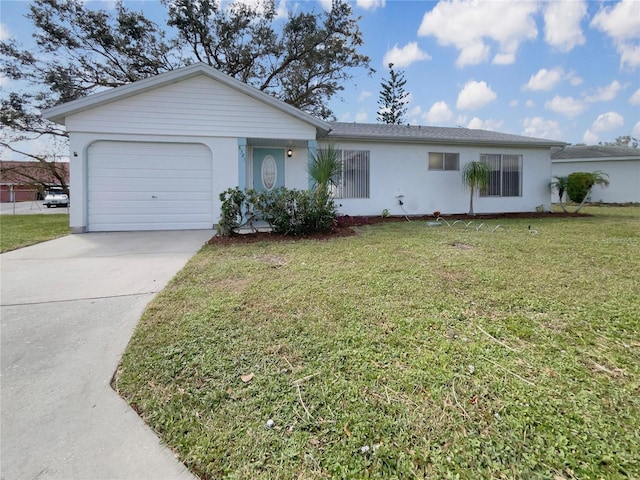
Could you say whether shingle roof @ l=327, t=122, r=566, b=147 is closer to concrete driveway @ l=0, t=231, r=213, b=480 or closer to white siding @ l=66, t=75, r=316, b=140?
white siding @ l=66, t=75, r=316, b=140

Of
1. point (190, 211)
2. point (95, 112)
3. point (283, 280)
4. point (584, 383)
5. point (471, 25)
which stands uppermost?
point (471, 25)

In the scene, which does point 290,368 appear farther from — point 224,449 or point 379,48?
point 379,48

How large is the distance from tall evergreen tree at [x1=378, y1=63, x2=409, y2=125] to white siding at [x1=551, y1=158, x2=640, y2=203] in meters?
12.8

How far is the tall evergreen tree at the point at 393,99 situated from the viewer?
2673 cm

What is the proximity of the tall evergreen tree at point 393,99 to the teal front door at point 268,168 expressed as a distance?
64.8 ft

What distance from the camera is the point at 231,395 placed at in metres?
1.98

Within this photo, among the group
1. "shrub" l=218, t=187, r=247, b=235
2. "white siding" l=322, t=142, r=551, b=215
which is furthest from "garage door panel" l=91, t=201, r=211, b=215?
"white siding" l=322, t=142, r=551, b=215

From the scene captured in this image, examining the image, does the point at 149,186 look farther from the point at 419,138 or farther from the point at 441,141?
the point at 441,141

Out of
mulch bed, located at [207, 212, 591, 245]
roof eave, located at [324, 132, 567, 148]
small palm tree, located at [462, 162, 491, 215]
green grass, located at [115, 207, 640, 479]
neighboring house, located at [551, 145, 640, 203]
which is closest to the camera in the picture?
green grass, located at [115, 207, 640, 479]

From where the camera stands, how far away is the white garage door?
338 inches

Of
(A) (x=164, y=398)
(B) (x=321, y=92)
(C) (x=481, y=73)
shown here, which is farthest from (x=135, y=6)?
(A) (x=164, y=398)

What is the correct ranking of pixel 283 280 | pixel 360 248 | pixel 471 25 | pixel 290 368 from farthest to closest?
pixel 471 25 → pixel 360 248 → pixel 283 280 → pixel 290 368

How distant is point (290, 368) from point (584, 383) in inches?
71.9

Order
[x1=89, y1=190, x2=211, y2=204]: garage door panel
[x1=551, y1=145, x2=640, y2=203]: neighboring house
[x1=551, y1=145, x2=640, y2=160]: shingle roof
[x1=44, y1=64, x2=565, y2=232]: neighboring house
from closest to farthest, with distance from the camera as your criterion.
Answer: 1. [x1=44, y1=64, x2=565, y2=232]: neighboring house
2. [x1=89, y1=190, x2=211, y2=204]: garage door panel
3. [x1=551, y1=145, x2=640, y2=203]: neighboring house
4. [x1=551, y1=145, x2=640, y2=160]: shingle roof
